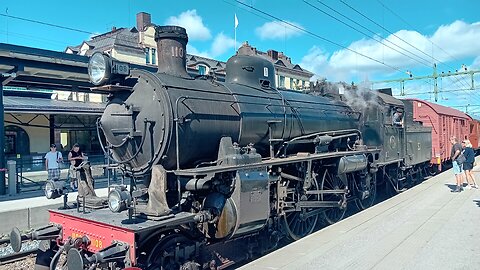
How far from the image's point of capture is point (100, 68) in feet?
17.2

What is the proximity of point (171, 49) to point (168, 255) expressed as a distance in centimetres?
303

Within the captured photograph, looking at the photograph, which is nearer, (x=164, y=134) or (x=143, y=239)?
(x=143, y=239)

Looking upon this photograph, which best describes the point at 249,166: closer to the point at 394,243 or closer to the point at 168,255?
the point at 168,255

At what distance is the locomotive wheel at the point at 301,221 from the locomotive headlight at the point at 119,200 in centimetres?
323

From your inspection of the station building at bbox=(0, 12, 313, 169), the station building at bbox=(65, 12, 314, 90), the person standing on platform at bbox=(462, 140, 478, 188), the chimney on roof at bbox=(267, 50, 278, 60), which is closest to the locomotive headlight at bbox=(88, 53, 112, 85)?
the station building at bbox=(0, 12, 313, 169)

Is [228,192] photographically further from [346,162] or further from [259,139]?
[346,162]

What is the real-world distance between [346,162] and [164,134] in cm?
453

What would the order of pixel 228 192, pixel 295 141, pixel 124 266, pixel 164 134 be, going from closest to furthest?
1. pixel 124 266
2. pixel 164 134
3. pixel 228 192
4. pixel 295 141

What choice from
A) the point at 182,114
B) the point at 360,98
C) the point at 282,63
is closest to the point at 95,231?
the point at 182,114

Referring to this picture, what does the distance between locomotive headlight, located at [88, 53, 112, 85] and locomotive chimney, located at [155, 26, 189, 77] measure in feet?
3.01

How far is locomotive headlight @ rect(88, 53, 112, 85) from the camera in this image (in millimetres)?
5148

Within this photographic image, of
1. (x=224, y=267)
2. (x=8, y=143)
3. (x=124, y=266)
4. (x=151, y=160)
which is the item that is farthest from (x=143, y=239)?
(x=8, y=143)

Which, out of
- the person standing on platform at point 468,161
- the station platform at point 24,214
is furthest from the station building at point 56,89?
the person standing on platform at point 468,161

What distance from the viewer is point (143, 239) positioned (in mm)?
4438
